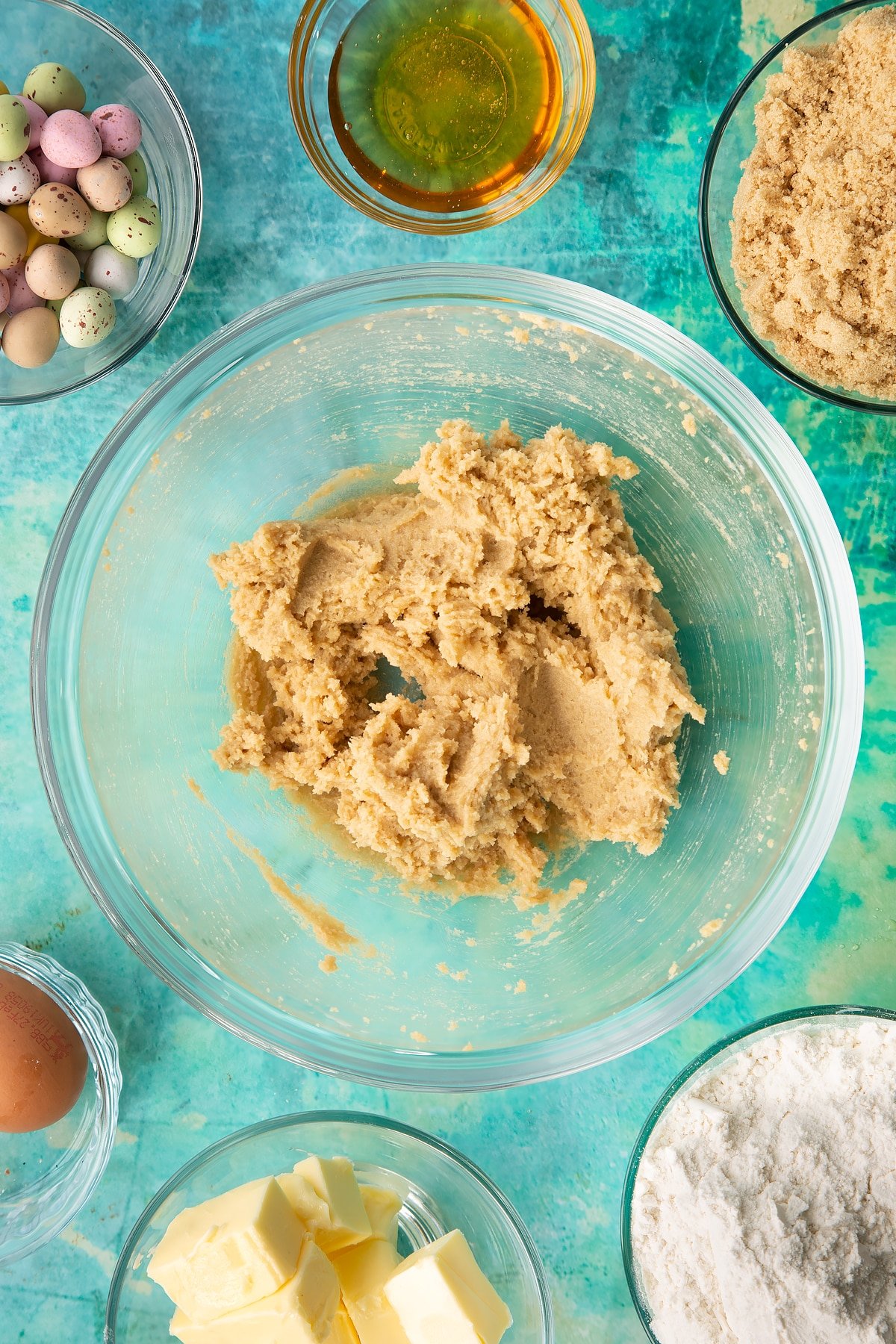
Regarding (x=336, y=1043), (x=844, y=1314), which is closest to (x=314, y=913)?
(x=336, y=1043)

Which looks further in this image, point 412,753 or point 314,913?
point 314,913

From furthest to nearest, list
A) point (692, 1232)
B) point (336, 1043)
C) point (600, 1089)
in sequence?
1. point (600, 1089)
2. point (336, 1043)
3. point (692, 1232)

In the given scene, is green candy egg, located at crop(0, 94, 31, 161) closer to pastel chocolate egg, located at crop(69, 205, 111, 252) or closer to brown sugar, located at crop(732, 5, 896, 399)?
pastel chocolate egg, located at crop(69, 205, 111, 252)

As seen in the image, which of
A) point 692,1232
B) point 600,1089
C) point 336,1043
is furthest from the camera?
point 600,1089

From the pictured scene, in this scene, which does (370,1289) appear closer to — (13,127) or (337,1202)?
(337,1202)

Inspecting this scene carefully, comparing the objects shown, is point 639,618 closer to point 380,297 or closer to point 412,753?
point 412,753

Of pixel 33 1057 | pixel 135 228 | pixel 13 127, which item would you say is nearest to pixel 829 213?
pixel 135 228

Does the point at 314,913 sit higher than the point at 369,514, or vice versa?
the point at 369,514
